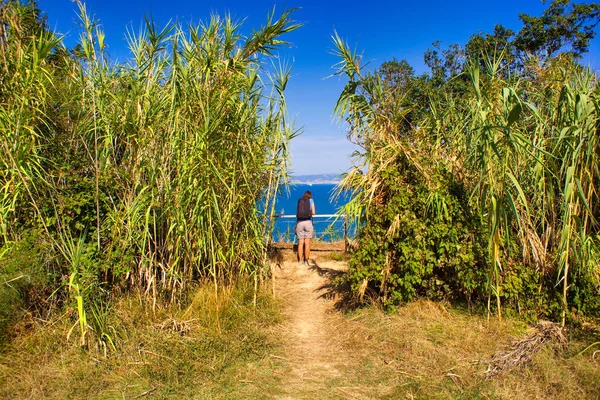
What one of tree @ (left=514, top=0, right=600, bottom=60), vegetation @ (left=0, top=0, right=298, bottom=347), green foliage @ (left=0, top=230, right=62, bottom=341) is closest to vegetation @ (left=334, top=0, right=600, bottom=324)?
vegetation @ (left=0, top=0, right=298, bottom=347)

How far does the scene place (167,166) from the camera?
182 inches

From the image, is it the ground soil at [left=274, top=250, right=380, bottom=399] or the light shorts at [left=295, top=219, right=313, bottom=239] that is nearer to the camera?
the ground soil at [left=274, top=250, right=380, bottom=399]

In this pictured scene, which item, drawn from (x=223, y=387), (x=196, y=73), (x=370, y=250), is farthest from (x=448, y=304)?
(x=196, y=73)

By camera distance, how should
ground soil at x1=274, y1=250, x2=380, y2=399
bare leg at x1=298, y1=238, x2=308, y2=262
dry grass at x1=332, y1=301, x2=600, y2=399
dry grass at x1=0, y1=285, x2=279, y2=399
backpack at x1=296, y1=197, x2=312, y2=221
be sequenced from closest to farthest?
dry grass at x1=332, y1=301, x2=600, y2=399
dry grass at x1=0, y1=285, x2=279, y2=399
ground soil at x1=274, y1=250, x2=380, y2=399
backpack at x1=296, y1=197, x2=312, y2=221
bare leg at x1=298, y1=238, x2=308, y2=262

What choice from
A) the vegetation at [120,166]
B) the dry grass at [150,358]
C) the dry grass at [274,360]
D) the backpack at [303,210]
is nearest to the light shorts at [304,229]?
the backpack at [303,210]

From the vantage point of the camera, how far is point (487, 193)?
161 inches

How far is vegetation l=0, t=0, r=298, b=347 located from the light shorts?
8.67 ft

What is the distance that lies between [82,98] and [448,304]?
4.88 m

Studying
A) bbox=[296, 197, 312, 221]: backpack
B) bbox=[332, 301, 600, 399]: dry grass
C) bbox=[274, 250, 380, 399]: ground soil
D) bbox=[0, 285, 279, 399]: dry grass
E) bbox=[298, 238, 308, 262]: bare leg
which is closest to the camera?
bbox=[332, 301, 600, 399]: dry grass

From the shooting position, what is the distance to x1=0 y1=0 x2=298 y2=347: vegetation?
3.92m

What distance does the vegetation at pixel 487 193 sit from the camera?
12.8 ft

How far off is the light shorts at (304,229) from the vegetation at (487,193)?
272 cm

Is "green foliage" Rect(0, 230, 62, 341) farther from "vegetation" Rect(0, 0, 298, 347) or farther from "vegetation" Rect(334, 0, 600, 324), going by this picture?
"vegetation" Rect(334, 0, 600, 324)

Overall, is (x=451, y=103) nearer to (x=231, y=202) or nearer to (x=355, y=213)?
(x=355, y=213)
